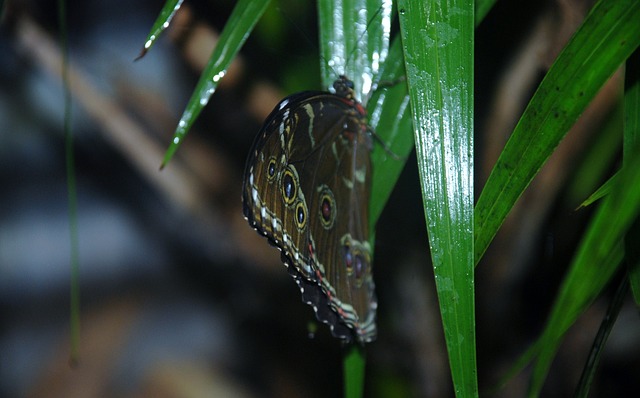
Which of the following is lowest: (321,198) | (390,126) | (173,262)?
(173,262)

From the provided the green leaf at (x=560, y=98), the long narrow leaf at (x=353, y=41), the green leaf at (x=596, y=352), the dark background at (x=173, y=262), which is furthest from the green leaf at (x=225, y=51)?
the dark background at (x=173, y=262)

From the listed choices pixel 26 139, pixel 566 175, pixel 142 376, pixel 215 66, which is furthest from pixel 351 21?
pixel 142 376

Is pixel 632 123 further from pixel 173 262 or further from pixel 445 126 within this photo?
pixel 173 262

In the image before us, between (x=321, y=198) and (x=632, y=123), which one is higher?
(x=632, y=123)

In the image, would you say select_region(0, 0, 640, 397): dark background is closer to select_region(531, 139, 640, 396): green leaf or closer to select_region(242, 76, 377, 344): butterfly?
select_region(242, 76, 377, 344): butterfly

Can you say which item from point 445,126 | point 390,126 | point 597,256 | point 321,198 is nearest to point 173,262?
point 321,198

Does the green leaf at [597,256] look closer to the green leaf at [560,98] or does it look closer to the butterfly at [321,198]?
the green leaf at [560,98]
